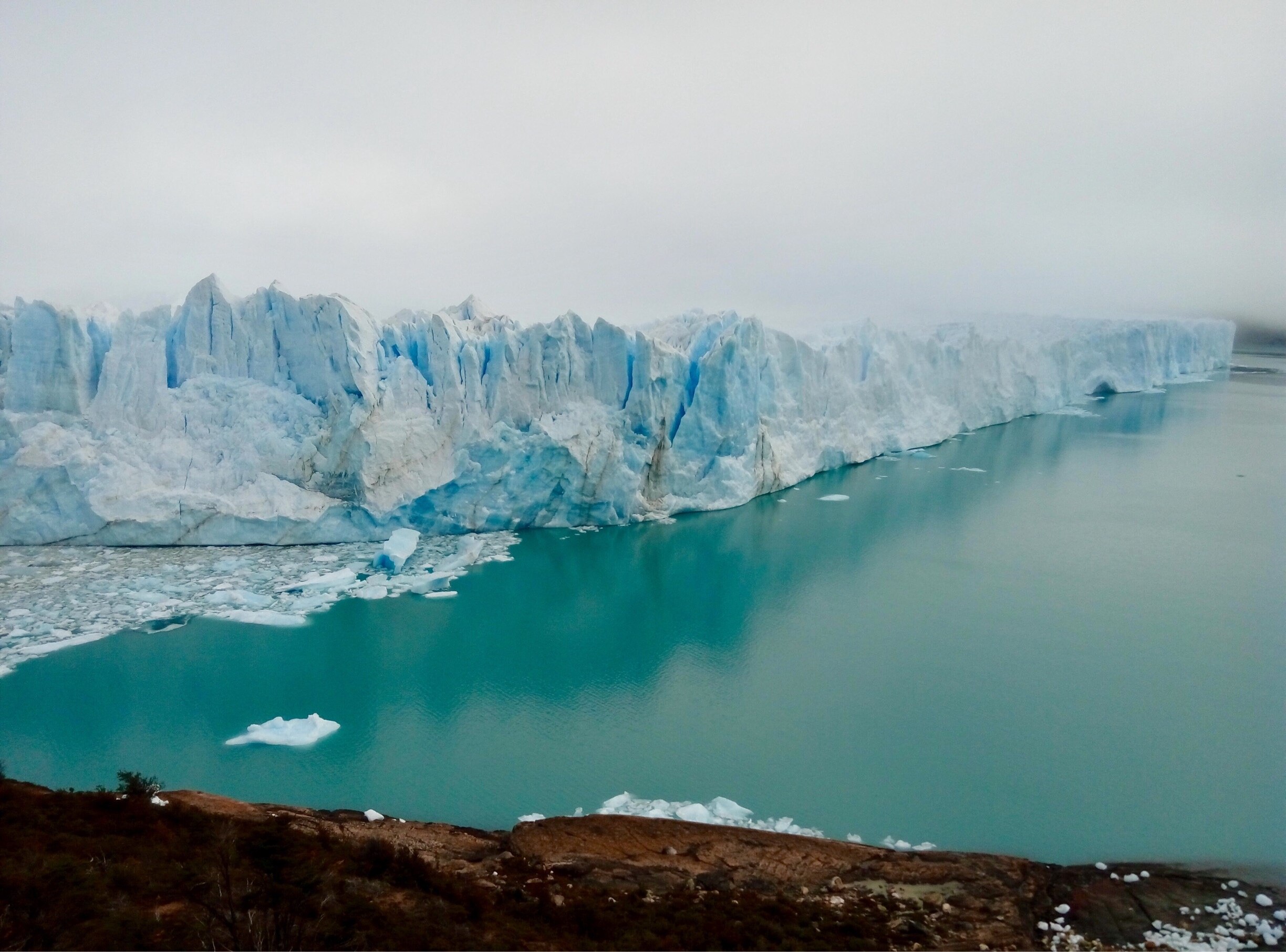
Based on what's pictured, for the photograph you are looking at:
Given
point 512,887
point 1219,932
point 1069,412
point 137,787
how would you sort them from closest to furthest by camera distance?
point 512,887
point 1219,932
point 137,787
point 1069,412

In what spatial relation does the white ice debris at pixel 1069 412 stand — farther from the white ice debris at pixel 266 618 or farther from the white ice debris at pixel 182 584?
the white ice debris at pixel 266 618

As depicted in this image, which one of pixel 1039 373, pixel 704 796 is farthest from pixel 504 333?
pixel 1039 373

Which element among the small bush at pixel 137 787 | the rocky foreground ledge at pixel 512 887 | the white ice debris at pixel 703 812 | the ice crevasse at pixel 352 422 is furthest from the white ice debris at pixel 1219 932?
the ice crevasse at pixel 352 422

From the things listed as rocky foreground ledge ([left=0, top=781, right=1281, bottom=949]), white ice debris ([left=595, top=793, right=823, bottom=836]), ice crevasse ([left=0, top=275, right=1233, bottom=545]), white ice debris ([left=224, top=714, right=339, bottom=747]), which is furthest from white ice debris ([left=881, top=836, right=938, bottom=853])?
ice crevasse ([left=0, top=275, right=1233, bottom=545])

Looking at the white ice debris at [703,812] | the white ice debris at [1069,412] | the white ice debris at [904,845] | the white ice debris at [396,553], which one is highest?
the white ice debris at [1069,412]

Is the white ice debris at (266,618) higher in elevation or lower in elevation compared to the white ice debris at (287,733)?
higher

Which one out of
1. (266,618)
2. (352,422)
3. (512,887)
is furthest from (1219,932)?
(352,422)

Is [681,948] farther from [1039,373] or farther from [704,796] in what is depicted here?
[1039,373]

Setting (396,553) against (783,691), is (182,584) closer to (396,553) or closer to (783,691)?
(396,553)
